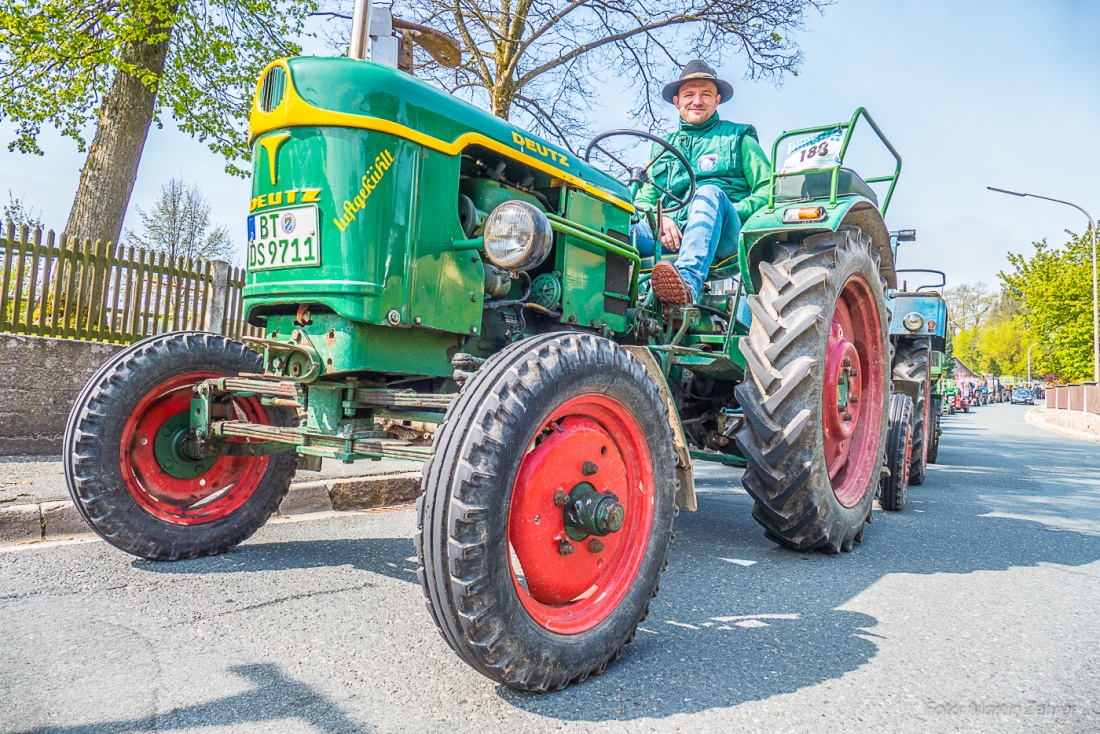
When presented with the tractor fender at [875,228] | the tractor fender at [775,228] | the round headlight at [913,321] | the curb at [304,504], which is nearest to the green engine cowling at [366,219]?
the tractor fender at [775,228]

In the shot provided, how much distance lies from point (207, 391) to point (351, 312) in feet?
3.16

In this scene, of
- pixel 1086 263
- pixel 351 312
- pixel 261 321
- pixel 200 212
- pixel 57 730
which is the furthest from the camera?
pixel 200 212

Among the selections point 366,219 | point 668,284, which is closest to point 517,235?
point 366,219

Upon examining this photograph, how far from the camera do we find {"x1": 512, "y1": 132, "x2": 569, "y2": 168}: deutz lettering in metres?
2.87

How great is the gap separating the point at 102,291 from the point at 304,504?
390 centimetres

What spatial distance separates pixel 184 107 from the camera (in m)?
11.9

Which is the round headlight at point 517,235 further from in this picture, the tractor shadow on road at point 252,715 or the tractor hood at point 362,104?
the tractor shadow on road at point 252,715

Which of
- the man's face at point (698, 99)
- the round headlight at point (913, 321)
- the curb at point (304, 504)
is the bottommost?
the curb at point (304, 504)

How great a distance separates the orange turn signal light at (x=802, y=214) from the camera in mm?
3693

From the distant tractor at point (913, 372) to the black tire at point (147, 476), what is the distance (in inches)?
165

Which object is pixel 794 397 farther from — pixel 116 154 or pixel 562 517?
pixel 116 154

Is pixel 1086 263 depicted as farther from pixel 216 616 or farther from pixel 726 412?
pixel 216 616

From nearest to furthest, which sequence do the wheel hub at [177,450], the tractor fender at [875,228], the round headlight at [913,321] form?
the wheel hub at [177,450] → the tractor fender at [875,228] → the round headlight at [913,321]

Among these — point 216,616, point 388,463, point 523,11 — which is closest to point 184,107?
point 523,11
